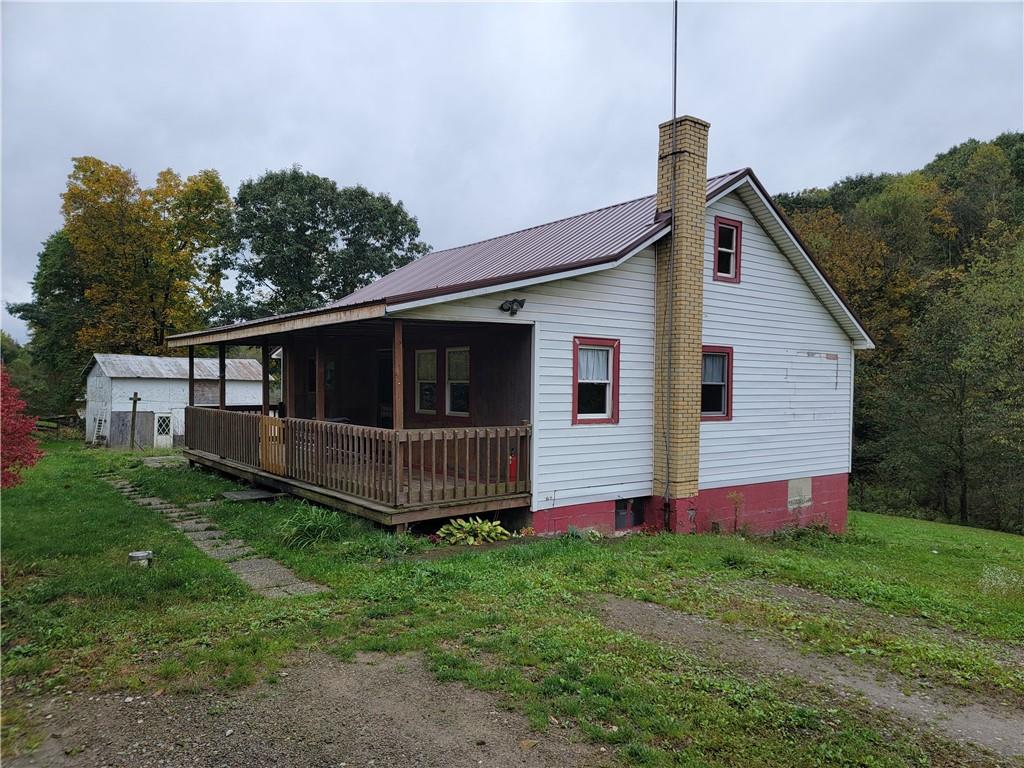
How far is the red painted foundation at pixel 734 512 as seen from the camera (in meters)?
10.6

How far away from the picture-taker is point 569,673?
4.79m

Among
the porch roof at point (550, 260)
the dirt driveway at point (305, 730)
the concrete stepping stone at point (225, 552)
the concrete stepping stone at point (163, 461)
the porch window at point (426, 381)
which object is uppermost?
the porch roof at point (550, 260)

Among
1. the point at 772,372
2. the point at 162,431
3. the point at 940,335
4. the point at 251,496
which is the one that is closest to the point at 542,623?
the point at 251,496

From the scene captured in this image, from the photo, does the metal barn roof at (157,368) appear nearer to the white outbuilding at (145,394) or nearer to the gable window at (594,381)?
the white outbuilding at (145,394)

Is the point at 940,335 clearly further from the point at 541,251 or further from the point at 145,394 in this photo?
the point at 145,394

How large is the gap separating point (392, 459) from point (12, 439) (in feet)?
13.5

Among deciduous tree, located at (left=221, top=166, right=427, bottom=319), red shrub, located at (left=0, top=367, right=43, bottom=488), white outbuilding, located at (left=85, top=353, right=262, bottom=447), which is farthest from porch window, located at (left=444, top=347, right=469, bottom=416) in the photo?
deciduous tree, located at (left=221, top=166, right=427, bottom=319)

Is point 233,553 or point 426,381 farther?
point 426,381

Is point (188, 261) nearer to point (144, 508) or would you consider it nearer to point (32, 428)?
point (144, 508)

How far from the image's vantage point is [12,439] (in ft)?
22.0

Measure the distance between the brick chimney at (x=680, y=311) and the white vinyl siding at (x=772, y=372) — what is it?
27.6 inches

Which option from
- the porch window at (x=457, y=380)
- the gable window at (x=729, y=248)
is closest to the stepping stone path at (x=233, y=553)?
the porch window at (x=457, y=380)

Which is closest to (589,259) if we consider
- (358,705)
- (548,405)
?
(548,405)

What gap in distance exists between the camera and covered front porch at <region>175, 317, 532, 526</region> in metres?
9.16
